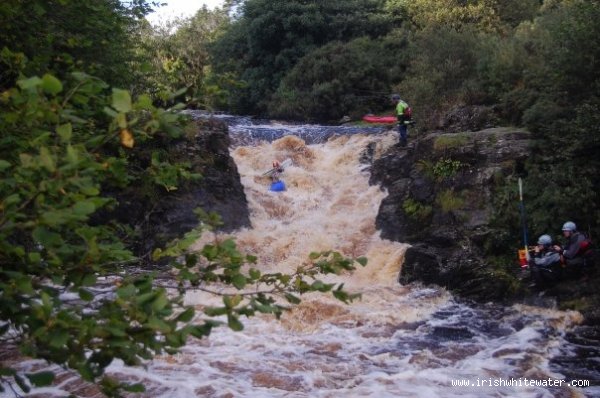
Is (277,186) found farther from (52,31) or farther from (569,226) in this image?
(52,31)

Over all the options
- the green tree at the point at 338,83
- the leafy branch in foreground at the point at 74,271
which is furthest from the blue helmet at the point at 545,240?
the green tree at the point at 338,83

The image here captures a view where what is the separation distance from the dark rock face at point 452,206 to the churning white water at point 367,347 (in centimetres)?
33

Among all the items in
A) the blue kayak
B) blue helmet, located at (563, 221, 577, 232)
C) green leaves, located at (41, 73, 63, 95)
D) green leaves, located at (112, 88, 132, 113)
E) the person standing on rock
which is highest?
green leaves, located at (41, 73, 63, 95)

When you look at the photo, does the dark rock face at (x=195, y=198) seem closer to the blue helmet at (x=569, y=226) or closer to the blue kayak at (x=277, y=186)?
the blue kayak at (x=277, y=186)

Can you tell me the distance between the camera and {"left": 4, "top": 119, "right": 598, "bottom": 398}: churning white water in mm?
6469

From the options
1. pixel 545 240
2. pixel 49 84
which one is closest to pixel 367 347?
pixel 545 240

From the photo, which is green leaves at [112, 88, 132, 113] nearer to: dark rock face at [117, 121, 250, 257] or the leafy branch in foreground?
the leafy branch in foreground

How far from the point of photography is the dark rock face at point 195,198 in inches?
487

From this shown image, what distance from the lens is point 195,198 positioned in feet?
43.0

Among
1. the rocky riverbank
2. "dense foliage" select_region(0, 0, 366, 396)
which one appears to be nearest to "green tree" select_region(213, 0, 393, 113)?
the rocky riverbank

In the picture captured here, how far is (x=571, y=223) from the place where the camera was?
8781 mm

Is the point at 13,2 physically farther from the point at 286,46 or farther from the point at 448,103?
the point at 286,46

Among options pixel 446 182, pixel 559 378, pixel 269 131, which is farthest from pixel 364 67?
pixel 559 378

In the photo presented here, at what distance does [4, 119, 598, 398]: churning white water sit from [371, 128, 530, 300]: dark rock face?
1.09 ft
